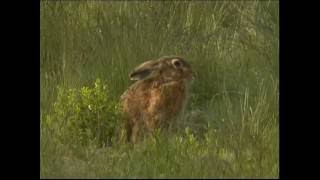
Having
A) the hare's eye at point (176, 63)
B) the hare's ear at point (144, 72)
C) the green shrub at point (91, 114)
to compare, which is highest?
the hare's eye at point (176, 63)

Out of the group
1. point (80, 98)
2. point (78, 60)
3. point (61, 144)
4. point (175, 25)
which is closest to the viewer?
point (61, 144)

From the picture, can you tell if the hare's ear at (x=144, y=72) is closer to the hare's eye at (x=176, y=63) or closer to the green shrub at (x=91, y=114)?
the hare's eye at (x=176, y=63)

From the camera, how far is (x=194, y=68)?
9031 mm

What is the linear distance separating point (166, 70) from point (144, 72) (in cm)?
20

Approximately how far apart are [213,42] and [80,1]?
1.71 m

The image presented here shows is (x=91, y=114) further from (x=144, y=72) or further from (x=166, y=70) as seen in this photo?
(x=166, y=70)

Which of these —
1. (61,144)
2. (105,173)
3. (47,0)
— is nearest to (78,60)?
(47,0)

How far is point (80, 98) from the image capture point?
786 cm

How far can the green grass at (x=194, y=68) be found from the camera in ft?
22.5

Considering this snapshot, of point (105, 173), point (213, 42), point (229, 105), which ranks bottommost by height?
point (105, 173)

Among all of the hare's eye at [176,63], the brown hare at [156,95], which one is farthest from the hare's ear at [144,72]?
the hare's eye at [176,63]

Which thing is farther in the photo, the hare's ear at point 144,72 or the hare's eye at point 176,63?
the hare's eye at point 176,63
